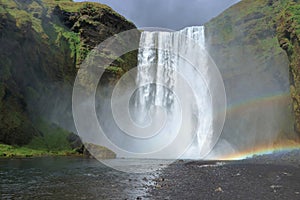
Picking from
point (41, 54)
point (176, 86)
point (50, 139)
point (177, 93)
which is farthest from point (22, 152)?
point (176, 86)

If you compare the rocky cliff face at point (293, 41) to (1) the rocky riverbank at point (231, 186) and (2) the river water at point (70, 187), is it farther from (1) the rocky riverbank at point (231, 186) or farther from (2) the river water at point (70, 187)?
A: (2) the river water at point (70, 187)

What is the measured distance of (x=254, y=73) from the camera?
41125 mm

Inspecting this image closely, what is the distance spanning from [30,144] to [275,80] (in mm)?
32973

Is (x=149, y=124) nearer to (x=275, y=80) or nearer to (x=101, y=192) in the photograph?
(x=275, y=80)

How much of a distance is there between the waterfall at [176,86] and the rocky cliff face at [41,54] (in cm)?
604

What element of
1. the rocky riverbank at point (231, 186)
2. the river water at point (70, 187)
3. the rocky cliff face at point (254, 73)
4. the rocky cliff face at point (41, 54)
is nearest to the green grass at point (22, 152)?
the rocky cliff face at point (41, 54)

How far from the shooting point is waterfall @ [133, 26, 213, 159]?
46094mm

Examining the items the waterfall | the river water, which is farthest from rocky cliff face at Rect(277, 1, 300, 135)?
the river water

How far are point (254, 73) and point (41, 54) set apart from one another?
3294 centimetres

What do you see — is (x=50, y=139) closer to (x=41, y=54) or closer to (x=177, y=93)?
(x=41, y=54)

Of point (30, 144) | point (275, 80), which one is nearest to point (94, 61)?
point (30, 144)

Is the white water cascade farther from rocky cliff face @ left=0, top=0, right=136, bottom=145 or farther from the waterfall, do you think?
rocky cliff face @ left=0, top=0, right=136, bottom=145

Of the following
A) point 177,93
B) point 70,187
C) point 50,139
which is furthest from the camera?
point 177,93

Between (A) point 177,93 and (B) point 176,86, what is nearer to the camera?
(A) point 177,93
